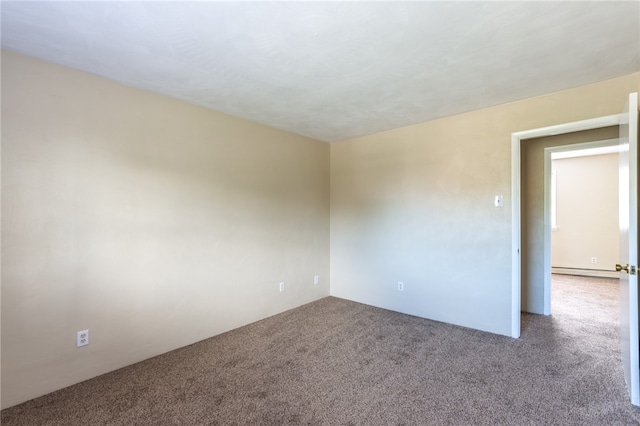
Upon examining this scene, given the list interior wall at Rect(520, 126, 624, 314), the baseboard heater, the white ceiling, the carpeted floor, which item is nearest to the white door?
the carpeted floor

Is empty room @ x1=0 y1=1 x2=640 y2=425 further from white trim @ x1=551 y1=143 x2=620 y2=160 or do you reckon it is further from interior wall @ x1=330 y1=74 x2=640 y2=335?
white trim @ x1=551 y1=143 x2=620 y2=160

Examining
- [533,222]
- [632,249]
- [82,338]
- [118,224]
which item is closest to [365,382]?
[632,249]

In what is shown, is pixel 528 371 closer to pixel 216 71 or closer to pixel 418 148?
pixel 418 148

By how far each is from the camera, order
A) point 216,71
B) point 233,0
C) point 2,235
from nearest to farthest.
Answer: point 233,0
point 2,235
point 216,71

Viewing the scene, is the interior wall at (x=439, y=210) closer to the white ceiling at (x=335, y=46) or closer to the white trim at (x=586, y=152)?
the white ceiling at (x=335, y=46)

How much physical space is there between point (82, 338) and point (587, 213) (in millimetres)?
8059

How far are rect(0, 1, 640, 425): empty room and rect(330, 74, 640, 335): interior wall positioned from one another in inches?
1.0

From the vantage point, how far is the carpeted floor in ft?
5.83

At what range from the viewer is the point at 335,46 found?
1846 mm

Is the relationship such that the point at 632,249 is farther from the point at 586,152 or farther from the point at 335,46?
the point at 586,152

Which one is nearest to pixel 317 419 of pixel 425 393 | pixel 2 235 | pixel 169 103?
pixel 425 393

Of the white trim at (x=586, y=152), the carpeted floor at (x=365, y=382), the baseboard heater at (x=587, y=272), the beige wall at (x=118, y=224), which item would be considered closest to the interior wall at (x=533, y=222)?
the carpeted floor at (x=365, y=382)

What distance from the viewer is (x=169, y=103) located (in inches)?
104

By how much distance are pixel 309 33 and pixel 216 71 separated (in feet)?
2.85
